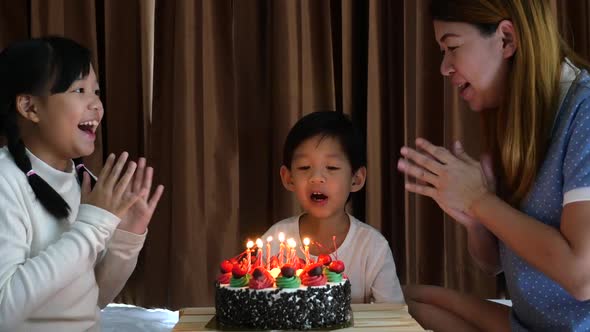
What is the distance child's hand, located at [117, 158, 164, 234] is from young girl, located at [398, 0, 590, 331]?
1.94 ft

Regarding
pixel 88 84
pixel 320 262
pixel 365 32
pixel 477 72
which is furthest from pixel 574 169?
pixel 365 32

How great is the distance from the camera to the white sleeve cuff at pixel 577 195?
1443mm

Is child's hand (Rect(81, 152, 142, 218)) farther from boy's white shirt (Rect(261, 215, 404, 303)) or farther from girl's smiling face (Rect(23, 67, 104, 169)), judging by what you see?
boy's white shirt (Rect(261, 215, 404, 303))

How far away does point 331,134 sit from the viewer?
2115 millimetres

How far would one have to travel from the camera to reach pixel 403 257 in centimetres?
260

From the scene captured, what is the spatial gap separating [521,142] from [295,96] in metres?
1.07

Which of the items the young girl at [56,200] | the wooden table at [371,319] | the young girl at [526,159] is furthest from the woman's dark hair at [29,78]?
the young girl at [526,159]

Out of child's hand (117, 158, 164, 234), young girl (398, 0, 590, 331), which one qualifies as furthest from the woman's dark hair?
young girl (398, 0, 590, 331)

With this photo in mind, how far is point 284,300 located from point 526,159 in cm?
60

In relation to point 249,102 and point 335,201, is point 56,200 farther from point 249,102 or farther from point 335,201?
point 249,102

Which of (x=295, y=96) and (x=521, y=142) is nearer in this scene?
(x=521, y=142)

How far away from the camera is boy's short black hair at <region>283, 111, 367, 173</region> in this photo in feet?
6.95

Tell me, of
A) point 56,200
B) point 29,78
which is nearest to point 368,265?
point 56,200

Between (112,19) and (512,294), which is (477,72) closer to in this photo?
(512,294)
